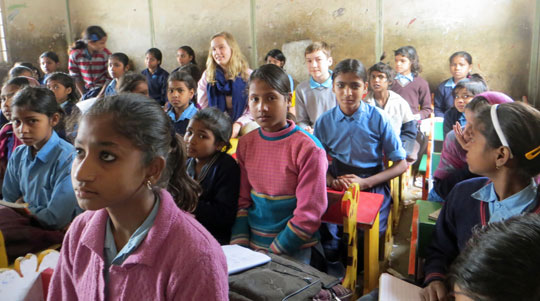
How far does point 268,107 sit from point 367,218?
75 centimetres

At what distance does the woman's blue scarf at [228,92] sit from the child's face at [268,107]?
6.13 feet

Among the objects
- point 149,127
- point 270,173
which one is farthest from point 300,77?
point 149,127

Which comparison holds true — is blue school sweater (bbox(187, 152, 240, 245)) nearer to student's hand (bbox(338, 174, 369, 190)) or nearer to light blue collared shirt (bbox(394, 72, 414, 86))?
student's hand (bbox(338, 174, 369, 190))

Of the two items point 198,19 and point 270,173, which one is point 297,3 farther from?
point 270,173

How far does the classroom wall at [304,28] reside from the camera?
17.2 feet

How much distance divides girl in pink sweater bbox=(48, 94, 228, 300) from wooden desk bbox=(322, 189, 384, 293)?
1057mm

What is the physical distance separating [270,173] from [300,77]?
179 inches

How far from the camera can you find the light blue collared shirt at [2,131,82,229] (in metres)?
2.01

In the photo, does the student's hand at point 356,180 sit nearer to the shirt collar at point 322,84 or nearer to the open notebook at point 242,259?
the open notebook at point 242,259

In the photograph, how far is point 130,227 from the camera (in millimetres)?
1062

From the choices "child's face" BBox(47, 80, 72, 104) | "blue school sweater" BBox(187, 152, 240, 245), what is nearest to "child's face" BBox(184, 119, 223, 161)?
"blue school sweater" BBox(187, 152, 240, 245)

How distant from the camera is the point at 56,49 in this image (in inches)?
298

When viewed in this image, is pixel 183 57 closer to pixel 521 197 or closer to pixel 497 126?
pixel 497 126

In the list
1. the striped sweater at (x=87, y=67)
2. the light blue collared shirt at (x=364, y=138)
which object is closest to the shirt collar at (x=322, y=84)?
the light blue collared shirt at (x=364, y=138)
